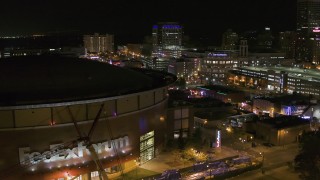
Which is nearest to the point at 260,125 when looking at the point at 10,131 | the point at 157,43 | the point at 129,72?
the point at 129,72

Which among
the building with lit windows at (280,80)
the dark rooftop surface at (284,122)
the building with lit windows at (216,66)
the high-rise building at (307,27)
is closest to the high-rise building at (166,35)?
the high-rise building at (307,27)

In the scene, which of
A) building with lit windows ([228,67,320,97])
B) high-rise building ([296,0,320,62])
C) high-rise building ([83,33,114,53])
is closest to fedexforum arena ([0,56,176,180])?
building with lit windows ([228,67,320,97])

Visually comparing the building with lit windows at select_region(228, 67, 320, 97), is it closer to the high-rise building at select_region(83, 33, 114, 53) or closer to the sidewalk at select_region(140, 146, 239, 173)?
the sidewalk at select_region(140, 146, 239, 173)

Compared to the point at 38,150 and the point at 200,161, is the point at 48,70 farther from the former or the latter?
the point at 200,161

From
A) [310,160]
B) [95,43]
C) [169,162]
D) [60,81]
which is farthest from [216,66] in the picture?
[95,43]

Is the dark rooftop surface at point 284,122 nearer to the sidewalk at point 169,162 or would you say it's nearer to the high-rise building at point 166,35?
the sidewalk at point 169,162

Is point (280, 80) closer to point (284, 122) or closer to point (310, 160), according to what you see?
point (284, 122)
